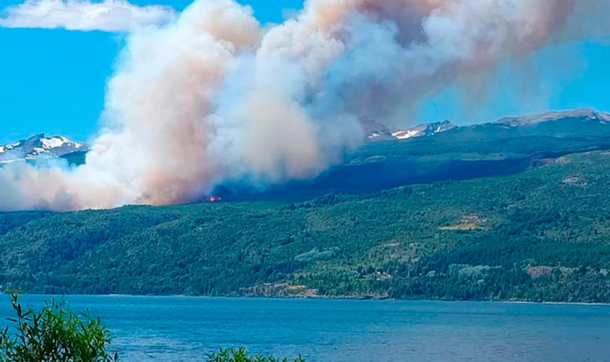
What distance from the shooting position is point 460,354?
13812cm

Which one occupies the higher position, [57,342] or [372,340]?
[57,342]

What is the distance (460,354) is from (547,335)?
3486cm

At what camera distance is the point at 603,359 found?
132 meters

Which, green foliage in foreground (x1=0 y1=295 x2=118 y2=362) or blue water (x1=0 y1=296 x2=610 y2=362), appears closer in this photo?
green foliage in foreground (x1=0 y1=295 x2=118 y2=362)

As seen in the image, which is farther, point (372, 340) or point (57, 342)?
point (372, 340)

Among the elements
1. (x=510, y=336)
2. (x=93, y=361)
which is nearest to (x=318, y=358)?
(x=510, y=336)

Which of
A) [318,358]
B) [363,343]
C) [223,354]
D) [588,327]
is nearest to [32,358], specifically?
[223,354]

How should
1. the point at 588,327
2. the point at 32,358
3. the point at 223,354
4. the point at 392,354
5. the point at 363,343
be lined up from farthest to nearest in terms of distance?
the point at 588,327 → the point at 363,343 → the point at 392,354 → the point at 223,354 → the point at 32,358

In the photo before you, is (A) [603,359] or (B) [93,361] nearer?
(B) [93,361]

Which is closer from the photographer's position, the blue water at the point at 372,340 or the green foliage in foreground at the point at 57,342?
the green foliage in foreground at the point at 57,342

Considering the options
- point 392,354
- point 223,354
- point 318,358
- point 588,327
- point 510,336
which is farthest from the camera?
point 588,327

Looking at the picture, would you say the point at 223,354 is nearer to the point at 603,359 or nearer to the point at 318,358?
the point at 318,358

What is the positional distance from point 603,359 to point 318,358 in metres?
33.1

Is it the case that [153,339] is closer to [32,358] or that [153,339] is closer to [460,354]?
[460,354]
